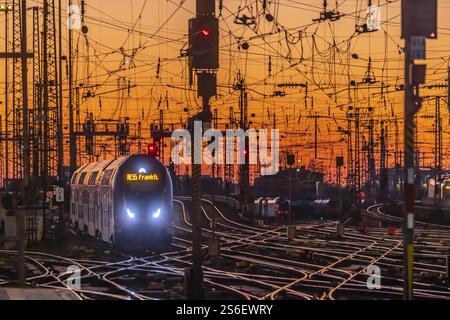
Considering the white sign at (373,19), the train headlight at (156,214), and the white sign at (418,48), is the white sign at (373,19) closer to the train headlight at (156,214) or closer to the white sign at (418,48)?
the train headlight at (156,214)

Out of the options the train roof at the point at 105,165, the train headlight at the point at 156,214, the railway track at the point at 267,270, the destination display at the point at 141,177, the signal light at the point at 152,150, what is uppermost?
the signal light at the point at 152,150

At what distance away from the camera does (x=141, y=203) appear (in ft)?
103

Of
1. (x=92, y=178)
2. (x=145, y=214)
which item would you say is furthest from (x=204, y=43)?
(x=92, y=178)

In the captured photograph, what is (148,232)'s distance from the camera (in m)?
31.6

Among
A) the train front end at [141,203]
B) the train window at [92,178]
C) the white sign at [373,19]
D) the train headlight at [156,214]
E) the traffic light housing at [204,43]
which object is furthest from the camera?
the train window at [92,178]

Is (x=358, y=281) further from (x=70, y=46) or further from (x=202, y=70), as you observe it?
(x=70, y=46)

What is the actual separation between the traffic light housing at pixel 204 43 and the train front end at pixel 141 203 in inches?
505

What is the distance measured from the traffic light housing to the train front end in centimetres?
1282

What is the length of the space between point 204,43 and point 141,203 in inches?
533

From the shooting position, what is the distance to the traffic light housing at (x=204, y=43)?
18484 millimetres

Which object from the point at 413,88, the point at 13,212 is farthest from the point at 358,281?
the point at 13,212

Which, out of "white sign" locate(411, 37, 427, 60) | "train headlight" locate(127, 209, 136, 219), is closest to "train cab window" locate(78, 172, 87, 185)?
"train headlight" locate(127, 209, 136, 219)

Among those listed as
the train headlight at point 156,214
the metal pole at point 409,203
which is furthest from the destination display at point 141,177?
the metal pole at point 409,203
